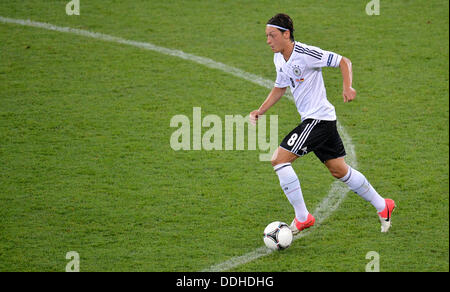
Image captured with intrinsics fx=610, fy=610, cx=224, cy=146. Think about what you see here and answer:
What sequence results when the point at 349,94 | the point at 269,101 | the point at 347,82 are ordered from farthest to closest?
1. the point at 269,101
2. the point at 347,82
3. the point at 349,94

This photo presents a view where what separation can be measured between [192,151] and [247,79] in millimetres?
2172

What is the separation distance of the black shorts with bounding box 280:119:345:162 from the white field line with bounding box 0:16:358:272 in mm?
887

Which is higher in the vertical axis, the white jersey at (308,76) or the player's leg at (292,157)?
the white jersey at (308,76)

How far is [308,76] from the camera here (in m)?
6.18

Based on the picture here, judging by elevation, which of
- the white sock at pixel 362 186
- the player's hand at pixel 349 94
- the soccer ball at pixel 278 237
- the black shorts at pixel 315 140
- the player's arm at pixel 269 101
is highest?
the player's arm at pixel 269 101

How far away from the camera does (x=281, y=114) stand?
8.99m

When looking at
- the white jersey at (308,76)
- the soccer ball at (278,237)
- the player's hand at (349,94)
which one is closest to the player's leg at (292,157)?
the white jersey at (308,76)

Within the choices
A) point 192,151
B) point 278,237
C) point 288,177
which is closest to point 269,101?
point 288,177

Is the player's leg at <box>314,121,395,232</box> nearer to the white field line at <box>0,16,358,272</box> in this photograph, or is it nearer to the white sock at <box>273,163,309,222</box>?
the white sock at <box>273,163,309,222</box>

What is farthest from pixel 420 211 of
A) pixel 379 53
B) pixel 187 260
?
pixel 379 53

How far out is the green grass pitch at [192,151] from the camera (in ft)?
20.3

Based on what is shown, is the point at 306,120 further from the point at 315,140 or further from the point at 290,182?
the point at 290,182

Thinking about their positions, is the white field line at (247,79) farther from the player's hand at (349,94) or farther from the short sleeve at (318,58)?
the short sleeve at (318,58)

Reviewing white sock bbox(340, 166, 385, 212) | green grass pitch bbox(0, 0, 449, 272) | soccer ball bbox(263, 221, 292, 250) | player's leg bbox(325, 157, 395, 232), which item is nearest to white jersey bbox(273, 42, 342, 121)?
player's leg bbox(325, 157, 395, 232)
